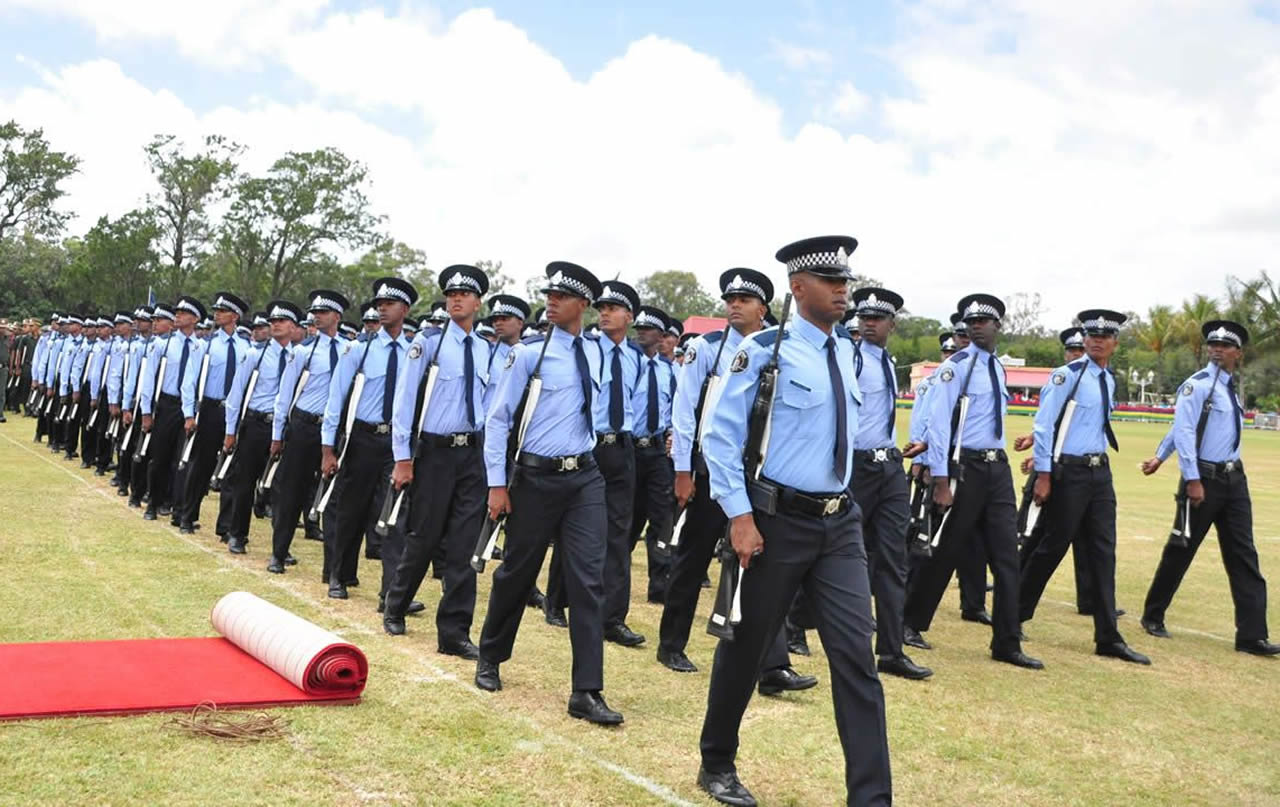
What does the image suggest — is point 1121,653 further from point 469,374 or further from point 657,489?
point 469,374

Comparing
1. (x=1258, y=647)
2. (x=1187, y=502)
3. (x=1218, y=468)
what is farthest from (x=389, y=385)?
(x=1258, y=647)

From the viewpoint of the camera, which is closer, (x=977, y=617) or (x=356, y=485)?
(x=356, y=485)

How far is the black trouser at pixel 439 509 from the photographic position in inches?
281

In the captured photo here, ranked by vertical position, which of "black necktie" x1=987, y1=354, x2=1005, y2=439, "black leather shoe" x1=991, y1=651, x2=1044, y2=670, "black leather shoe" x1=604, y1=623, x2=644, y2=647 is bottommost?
"black leather shoe" x1=604, y1=623, x2=644, y2=647

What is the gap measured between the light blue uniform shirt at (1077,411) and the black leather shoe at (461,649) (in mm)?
4208

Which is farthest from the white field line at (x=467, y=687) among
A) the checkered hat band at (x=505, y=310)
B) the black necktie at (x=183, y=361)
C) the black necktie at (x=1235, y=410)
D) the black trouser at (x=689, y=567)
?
the black necktie at (x=1235, y=410)

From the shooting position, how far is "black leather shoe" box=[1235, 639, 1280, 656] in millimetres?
8438

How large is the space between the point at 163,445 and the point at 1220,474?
9.84 m

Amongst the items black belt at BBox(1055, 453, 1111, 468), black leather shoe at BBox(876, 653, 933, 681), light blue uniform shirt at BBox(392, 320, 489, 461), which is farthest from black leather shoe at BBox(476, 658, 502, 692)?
black belt at BBox(1055, 453, 1111, 468)

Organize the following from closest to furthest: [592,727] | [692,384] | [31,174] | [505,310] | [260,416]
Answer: [592,727]
[692,384]
[505,310]
[260,416]
[31,174]

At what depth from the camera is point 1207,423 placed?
28.7ft

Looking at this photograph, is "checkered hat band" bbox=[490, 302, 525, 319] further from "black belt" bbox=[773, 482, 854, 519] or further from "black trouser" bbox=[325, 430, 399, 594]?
"black belt" bbox=[773, 482, 854, 519]

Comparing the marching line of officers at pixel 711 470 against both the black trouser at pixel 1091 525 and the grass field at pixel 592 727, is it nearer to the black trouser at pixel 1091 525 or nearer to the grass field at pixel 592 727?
the black trouser at pixel 1091 525

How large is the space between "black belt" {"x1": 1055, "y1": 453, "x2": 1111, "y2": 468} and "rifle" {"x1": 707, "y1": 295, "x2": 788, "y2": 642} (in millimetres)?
4494
